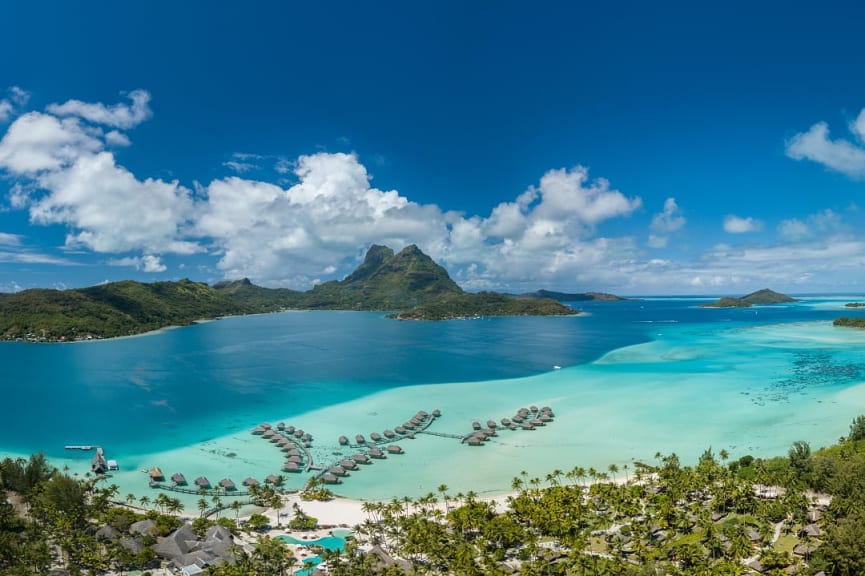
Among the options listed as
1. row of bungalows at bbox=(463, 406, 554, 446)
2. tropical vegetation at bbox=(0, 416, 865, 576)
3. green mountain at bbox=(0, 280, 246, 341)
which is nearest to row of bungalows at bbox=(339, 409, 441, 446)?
row of bungalows at bbox=(463, 406, 554, 446)

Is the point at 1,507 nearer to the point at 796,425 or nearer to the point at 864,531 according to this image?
the point at 864,531

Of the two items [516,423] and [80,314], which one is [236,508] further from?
[80,314]

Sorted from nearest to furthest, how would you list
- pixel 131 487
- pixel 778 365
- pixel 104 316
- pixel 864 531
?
pixel 864 531 < pixel 131 487 < pixel 778 365 < pixel 104 316

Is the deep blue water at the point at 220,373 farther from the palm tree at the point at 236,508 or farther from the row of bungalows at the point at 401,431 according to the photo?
the palm tree at the point at 236,508

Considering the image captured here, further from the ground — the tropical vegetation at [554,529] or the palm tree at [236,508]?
the tropical vegetation at [554,529]

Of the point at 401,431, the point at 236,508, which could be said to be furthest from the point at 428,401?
the point at 236,508

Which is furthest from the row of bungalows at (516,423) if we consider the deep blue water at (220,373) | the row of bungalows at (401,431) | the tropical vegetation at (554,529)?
the deep blue water at (220,373)


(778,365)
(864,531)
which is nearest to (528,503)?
(864,531)
